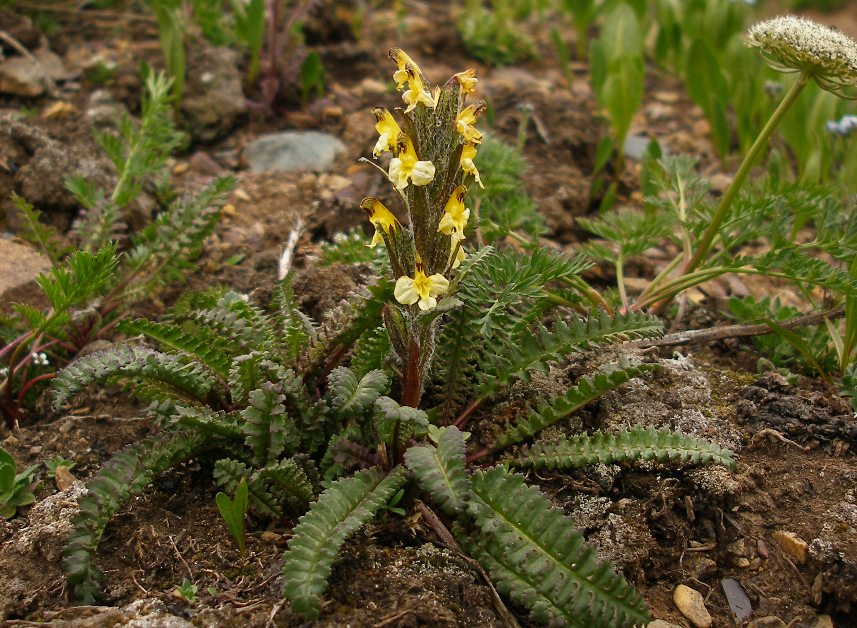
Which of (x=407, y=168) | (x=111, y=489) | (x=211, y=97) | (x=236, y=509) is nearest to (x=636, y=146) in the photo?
(x=211, y=97)

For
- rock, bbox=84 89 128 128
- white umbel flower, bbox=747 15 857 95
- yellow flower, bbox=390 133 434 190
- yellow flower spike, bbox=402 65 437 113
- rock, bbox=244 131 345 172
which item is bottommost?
rock, bbox=244 131 345 172

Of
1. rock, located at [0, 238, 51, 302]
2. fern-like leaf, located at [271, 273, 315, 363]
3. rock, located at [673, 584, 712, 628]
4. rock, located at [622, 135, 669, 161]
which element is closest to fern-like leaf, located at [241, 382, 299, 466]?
fern-like leaf, located at [271, 273, 315, 363]

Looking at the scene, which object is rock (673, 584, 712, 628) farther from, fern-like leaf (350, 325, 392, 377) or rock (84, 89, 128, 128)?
rock (84, 89, 128, 128)

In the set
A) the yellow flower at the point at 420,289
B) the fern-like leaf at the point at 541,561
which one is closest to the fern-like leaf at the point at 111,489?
the yellow flower at the point at 420,289

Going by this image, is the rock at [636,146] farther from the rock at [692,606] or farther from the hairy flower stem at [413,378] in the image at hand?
the rock at [692,606]

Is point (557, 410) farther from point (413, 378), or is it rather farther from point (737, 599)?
point (737, 599)
